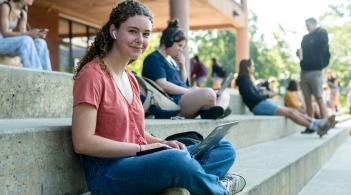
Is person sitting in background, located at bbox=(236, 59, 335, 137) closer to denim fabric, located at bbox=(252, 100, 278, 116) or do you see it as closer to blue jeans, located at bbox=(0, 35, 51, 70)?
denim fabric, located at bbox=(252, 100, 278, 116)

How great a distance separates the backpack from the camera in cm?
467

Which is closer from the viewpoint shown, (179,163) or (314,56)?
(179,163)

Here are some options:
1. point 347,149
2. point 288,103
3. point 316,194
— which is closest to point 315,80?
point 347,149

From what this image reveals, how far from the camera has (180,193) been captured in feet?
7.28

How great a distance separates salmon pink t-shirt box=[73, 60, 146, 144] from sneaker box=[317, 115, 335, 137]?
5.33 m

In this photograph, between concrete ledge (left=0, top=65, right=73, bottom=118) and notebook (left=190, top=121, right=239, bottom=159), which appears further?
concrete ledge (left=0, top=65, right=73, bottom=118)

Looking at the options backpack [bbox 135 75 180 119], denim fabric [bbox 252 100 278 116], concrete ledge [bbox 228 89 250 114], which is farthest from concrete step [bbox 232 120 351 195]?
concrete ledge [bbox 228 89 250 114]

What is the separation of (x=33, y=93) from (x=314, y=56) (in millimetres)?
5214

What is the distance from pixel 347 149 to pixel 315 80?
1429 mm

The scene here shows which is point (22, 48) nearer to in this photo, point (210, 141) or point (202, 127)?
point (202, 127)

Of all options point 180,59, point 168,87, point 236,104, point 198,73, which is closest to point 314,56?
point 236,104

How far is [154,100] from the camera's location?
475 cm

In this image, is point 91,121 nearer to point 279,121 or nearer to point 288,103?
point 279,121

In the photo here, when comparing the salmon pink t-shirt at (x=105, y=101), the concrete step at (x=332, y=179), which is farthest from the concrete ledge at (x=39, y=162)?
the concrete step at (x=332, y=179)
